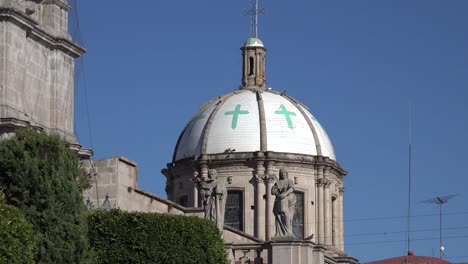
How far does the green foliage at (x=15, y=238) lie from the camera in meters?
42.4

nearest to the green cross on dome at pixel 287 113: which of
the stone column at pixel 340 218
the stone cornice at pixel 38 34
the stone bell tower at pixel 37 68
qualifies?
the stone column at pixel 340 218

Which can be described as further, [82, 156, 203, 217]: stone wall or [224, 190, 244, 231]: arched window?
[224, 190, 244, 231]: arched window

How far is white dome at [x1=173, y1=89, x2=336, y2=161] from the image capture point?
10112 centimetres

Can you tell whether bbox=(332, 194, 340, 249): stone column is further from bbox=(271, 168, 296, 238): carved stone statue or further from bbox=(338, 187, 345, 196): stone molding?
bbox=(271, 168, 296, 238): carved stone statue

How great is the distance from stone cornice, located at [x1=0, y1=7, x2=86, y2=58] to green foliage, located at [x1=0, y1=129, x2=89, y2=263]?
542cm

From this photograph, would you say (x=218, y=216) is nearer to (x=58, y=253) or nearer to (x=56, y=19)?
(x=56, y=19)

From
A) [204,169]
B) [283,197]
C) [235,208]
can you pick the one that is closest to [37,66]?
[283,197]

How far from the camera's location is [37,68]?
177 ft

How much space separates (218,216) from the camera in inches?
2697

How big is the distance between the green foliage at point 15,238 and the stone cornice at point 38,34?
31.3 ft

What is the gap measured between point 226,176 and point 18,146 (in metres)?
53.4

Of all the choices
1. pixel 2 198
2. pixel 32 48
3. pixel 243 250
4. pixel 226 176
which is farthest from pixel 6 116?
pixel 226 176

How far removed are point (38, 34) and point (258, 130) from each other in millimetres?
48352

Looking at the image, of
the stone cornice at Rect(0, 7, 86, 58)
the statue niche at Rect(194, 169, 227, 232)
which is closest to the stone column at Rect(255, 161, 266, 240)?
the statue niche at Rect(194, 169, 227, 232)
